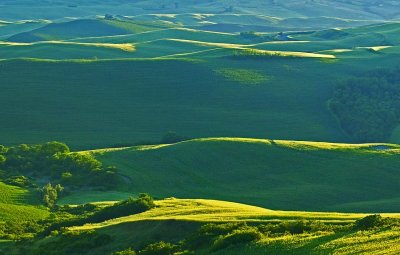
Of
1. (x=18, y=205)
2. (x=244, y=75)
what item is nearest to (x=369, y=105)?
(x=244, y=75)

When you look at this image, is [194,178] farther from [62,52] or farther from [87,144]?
[62,52]

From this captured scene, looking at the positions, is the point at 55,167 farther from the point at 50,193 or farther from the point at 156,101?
the point at 156,101

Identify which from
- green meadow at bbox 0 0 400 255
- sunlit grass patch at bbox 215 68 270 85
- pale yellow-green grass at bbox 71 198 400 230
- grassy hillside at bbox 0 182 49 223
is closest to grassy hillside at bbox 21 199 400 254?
pale yellow-green grass at bbox 71 198 400 230

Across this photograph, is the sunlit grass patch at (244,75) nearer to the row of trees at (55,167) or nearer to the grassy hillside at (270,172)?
the grassy hillside at (270,172)

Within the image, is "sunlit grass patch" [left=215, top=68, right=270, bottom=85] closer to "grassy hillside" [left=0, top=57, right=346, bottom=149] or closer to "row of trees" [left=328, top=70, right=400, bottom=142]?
"grassy hillside" [left=0, top=57, right=346, bottom=149]

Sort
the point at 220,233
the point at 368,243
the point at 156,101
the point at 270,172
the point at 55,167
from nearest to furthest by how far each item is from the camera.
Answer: the point at 368,243
the point at 220,233
the point at 55,167
the point at 270,172
the point at 156,101

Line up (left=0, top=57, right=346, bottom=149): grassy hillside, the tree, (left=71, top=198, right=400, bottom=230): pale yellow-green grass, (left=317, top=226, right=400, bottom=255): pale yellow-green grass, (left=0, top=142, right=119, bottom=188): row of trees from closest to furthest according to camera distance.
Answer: (left=317, top=226, right=400, bottom=255): pale yellow-green grass
(left=71, top=198, right=400, bottom=230): pale yellow-green grass
the tree
(left=0, top=142, right=119, bottom=188): row of trees
(left=0, top=57, right=346, bottom=149): grassy hillside

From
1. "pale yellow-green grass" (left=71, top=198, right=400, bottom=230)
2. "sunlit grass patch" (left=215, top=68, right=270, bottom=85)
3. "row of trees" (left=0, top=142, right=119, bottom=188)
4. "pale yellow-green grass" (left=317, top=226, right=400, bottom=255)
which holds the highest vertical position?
"pale yellow-green grass" (left=317, top=226, right=400, bottom=255)

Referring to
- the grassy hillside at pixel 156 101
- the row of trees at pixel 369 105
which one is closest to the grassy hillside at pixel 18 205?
the grassy hillside at pixel 156 101
